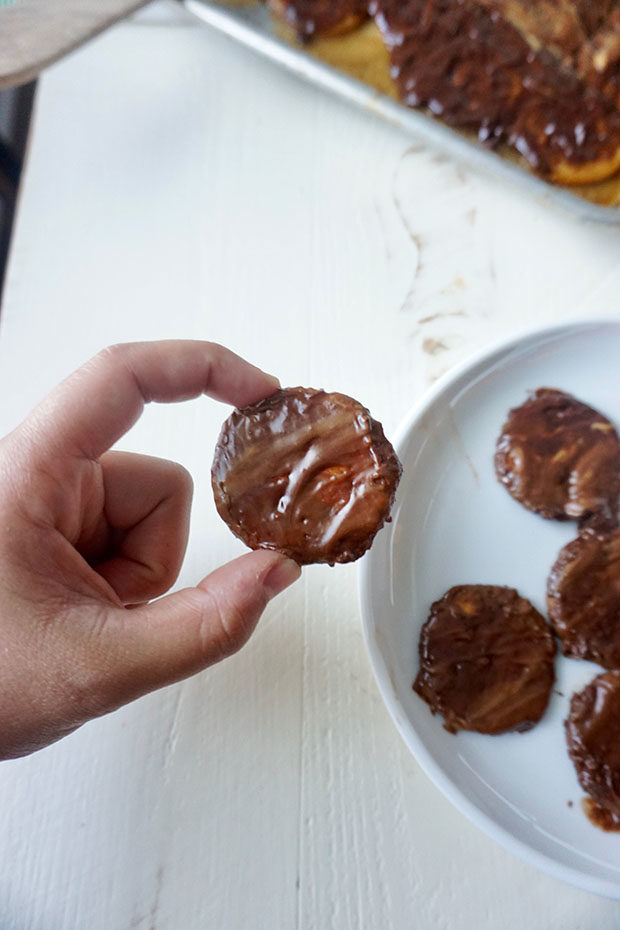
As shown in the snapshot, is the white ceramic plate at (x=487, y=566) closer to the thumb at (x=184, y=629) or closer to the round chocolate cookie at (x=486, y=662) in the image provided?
the round chocolate cookie at (x=486, y=662)

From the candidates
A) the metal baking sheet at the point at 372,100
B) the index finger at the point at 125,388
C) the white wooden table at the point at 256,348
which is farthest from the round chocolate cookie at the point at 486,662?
the metal baking sheet at the point at 372,100

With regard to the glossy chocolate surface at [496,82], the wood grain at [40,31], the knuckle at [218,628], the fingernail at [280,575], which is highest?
the glossy chocolate surface at [496,82]

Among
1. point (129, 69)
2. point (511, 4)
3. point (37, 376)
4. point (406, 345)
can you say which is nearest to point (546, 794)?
point (406, 345)

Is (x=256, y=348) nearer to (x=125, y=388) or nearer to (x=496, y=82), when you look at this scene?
(x=125, y=388)

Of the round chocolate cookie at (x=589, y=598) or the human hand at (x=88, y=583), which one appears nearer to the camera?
the human hand at (x=88, y=583)

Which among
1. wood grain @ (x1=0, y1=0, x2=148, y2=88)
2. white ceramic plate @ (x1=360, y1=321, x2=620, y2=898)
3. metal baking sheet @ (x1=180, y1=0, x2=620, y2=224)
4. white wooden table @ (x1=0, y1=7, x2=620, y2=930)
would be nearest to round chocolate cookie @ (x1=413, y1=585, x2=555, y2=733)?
white ceramic plate @ (x1=360, y1=321, x2=620, y2=898)

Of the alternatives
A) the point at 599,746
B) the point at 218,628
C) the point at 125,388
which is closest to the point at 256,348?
the point at 125,388
